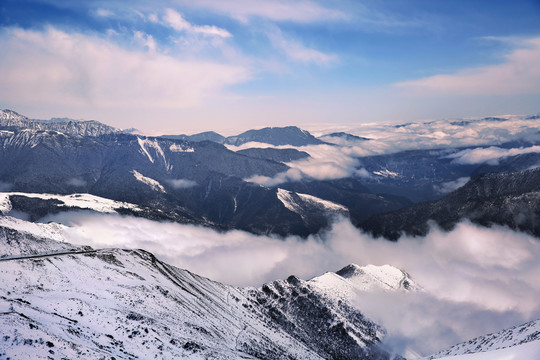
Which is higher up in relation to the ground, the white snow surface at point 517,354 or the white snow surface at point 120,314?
the white snow surface at point 517,354

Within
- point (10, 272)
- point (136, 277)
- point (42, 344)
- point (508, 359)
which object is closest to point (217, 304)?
point (136, 277)

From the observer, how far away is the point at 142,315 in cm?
8162

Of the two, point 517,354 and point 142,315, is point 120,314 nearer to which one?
point 142,315

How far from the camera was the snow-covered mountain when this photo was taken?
182 feet

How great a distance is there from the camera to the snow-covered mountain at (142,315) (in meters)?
55.4

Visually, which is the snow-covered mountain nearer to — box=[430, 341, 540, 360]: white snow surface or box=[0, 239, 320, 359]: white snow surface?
box=[0, 239, 320, 359]: white snow surface

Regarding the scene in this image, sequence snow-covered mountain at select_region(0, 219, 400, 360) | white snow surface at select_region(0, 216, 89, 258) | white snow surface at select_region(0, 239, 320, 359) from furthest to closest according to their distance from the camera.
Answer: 1. white snow surface at select_region(0, 216, 89, 258)
2. snow-covered mountain at select_region(0, 219, 400, 360)
3. white snow surface at select_region(0, 239, 320, 359)

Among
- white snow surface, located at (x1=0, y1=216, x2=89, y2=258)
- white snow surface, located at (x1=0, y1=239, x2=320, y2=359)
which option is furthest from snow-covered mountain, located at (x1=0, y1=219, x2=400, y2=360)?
white snow surface, located at (x1=0, y1=216, x2=89, y2=258)

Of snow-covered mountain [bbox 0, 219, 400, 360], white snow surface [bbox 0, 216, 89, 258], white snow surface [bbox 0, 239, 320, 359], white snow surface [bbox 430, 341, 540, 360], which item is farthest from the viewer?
white snow surface [bbox 0, 216, 89, 258]

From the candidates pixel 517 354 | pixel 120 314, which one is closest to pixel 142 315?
pixel 120 314

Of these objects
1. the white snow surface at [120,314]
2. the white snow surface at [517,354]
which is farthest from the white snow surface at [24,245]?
the white snow surface at [517,354]

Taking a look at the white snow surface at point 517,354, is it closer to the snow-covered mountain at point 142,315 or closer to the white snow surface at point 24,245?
the snow-covered mountain at point 142,315

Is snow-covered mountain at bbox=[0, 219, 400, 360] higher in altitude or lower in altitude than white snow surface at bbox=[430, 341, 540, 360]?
lower

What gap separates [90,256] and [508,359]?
128414 mm
